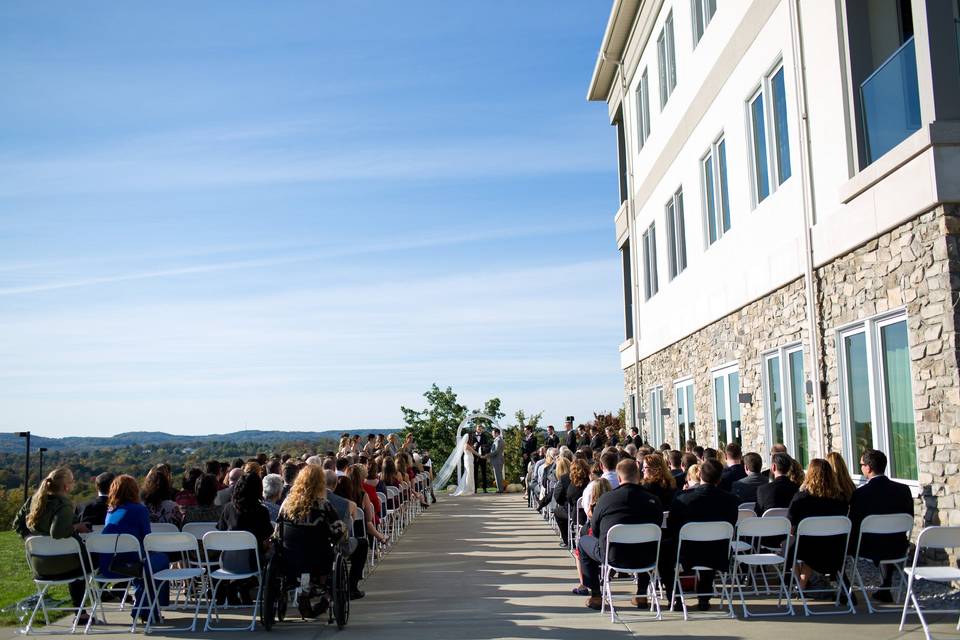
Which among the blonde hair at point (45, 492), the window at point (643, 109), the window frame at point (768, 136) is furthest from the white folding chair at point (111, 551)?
the window at point (643, 109)

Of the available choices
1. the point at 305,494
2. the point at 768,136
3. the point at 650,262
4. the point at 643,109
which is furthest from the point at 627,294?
the point at 305,494

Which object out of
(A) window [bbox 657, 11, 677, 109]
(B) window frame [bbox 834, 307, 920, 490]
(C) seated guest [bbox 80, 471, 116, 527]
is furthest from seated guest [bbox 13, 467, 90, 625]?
(A) window [bbox 657, 11, 677, 109]

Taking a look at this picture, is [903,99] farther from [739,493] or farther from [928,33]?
[739,493]

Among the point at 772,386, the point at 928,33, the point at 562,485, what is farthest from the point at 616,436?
the point at 928,33

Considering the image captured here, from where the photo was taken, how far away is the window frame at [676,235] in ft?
61.1

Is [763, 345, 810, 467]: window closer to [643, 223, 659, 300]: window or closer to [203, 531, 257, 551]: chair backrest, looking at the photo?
[203, 531, 257, 551]: chair backrest

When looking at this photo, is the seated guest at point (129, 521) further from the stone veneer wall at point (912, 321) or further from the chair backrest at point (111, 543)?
the stone veneer wall at point (912, 321)

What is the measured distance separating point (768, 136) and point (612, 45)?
11266 mm

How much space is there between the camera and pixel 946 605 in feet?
26.2

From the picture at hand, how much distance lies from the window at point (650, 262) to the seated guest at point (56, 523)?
14967mm

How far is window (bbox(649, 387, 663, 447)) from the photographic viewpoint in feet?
71.3

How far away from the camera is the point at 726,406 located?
616 inches

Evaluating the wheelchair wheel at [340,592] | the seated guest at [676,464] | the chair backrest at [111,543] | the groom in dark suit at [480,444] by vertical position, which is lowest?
the wheelchair wheel at [340,592]

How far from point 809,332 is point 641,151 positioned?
1148 centimetres
